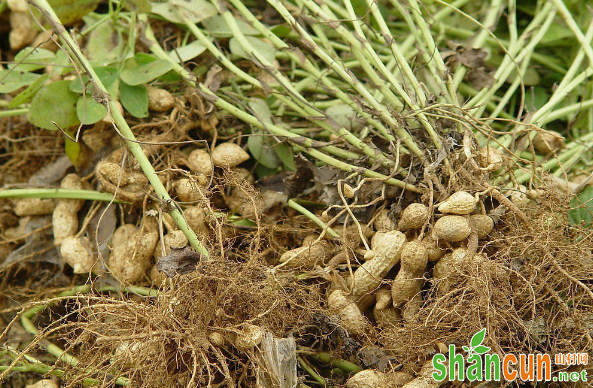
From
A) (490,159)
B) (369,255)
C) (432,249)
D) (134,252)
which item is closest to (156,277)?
(134,252)

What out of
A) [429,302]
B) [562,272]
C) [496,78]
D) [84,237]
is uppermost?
[496,78]

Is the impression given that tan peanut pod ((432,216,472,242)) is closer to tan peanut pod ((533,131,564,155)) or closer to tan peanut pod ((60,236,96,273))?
tan peanut pod ((533,131,564,155))

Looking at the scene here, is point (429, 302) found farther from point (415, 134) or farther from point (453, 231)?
point (415, 134)

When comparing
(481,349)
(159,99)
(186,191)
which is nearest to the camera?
(481,349)

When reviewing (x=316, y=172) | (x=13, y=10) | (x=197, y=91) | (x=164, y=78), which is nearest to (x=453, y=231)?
(x=316, y=172)

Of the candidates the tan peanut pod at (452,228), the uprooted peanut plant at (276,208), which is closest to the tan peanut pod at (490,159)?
the uprooted peanut plant at (276,208)

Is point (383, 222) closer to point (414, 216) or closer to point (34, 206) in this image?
point (414, 216)

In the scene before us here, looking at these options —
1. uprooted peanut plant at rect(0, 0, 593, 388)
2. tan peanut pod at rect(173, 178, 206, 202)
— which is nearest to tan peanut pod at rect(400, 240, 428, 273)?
uprooted peanut plant at rect(0, 0, 593, 388)
